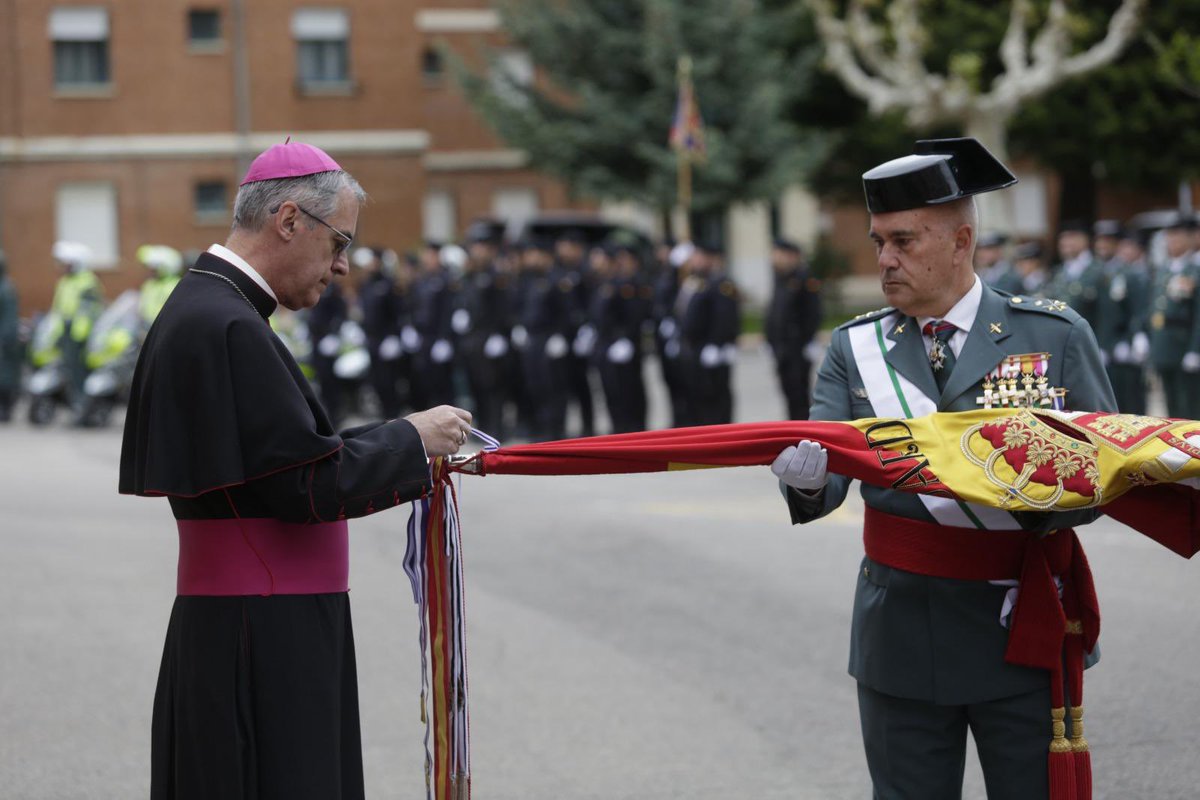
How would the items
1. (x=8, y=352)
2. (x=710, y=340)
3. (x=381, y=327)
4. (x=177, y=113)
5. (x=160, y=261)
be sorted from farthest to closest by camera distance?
1. (x=177, y=113)
2. (x=8, y=352)
3. (x=160, y=261)
4. (x=381, y=327)
5. (x=710, y=340)

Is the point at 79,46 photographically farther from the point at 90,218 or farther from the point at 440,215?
the point at 440,215

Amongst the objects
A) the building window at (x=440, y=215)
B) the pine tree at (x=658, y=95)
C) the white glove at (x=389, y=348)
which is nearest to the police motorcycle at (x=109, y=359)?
the white glove at (x=389, y=348)

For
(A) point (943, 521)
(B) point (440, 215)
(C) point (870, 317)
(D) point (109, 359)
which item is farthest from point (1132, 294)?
(B) point (440, 215)

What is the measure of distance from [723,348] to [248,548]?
13121 mm

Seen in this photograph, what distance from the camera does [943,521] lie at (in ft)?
12.6

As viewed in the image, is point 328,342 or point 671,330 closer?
point 671,330

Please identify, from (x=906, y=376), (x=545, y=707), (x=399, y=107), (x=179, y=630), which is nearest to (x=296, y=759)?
(x=179, y=630)

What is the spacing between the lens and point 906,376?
399 centimetres

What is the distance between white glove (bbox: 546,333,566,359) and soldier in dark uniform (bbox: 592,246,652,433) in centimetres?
38

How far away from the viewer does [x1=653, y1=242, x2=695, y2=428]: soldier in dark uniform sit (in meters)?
17.5

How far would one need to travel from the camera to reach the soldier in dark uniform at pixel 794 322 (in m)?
16.8

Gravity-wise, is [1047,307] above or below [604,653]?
above

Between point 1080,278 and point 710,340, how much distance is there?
364 cm

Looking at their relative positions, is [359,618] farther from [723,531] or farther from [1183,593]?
[1183,593]
